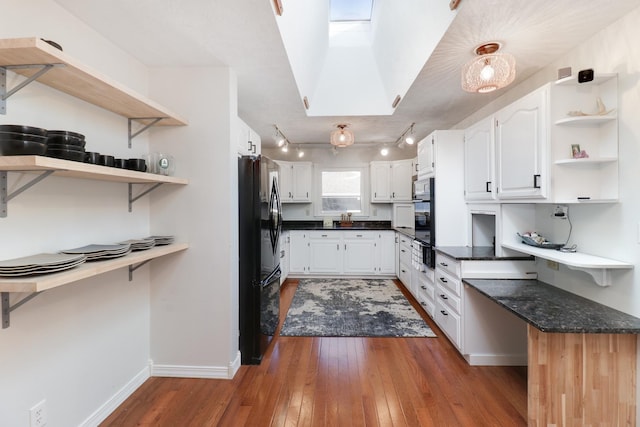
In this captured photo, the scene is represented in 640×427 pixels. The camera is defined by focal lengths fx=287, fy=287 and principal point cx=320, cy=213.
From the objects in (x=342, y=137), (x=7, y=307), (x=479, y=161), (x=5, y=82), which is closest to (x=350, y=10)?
(x=342, y=137)

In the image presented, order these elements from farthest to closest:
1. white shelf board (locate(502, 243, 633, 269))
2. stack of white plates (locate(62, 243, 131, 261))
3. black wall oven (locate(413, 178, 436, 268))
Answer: black wall oven (locate(413, 178, 436, 268))
white shelf board (locate(502, 243, 633, 269))
stack of white plates (locate(62, 243, 131, 261))

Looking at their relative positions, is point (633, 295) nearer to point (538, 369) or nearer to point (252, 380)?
point (538, 369)

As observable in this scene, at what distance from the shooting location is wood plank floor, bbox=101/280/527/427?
72.9 inches

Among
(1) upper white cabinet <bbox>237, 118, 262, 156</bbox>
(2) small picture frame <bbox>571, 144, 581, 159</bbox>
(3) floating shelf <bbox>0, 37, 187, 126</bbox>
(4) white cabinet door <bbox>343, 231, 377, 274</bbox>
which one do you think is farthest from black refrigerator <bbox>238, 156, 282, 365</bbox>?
(4) white cabinet door <bbox>343, 231, 377, 274</bbox>

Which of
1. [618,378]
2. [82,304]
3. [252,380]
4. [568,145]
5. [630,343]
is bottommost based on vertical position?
[252,380]

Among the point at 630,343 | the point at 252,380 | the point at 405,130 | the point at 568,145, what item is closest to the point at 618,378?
the point at 630,343

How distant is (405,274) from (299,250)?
1890 millimetres

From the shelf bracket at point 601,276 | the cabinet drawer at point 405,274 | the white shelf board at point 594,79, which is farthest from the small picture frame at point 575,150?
the cabinet drawer at point 405,274

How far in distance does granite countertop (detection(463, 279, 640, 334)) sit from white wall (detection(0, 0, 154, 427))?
8.47 feet

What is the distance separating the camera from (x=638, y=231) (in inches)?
65.0

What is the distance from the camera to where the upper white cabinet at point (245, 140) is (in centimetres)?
265

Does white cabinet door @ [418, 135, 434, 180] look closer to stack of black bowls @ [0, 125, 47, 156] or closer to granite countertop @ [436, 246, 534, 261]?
granite countertop @ [436, 246, 534, 261]

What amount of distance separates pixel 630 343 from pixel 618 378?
20 centimetres

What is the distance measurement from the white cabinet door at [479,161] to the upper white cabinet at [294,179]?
3101 millimetres
